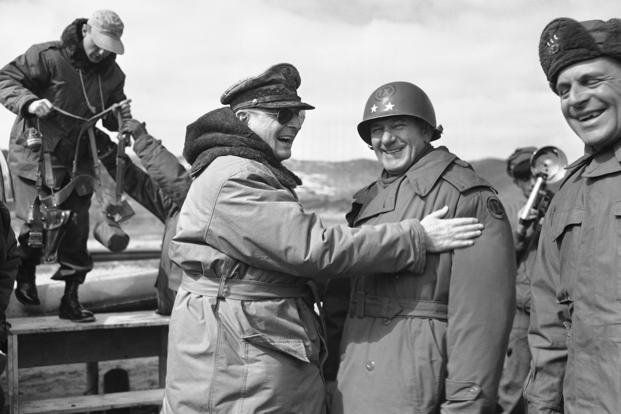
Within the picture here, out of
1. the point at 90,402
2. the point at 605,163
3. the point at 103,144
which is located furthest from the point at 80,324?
the point at 605,163

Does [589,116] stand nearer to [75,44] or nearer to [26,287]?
[75,44]

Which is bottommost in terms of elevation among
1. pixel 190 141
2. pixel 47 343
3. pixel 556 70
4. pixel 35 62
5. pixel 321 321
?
pixel 47 343

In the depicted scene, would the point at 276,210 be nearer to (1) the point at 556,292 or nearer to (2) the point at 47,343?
(1) the point at 556,292

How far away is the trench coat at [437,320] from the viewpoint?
102 inches

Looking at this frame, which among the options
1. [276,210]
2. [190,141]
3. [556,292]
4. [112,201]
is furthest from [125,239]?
[556,292]

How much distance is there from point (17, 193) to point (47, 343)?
1.14 metres

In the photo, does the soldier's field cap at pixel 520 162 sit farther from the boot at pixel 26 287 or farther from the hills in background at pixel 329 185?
the boot at pixel 26 287

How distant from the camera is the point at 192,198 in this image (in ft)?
9.36

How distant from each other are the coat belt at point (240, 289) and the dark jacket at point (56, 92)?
2654 mm

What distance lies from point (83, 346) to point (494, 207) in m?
3.75

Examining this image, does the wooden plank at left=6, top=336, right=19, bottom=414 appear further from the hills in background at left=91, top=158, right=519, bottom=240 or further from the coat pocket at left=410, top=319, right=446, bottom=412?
the hills in background at left=91, top=158, right=519, bottom=240

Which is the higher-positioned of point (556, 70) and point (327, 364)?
point (556, 70)

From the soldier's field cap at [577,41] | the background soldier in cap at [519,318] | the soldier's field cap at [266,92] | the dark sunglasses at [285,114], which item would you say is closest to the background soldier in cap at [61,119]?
the soldier's field cap at [266,92]

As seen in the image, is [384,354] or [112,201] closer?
[384,354]
